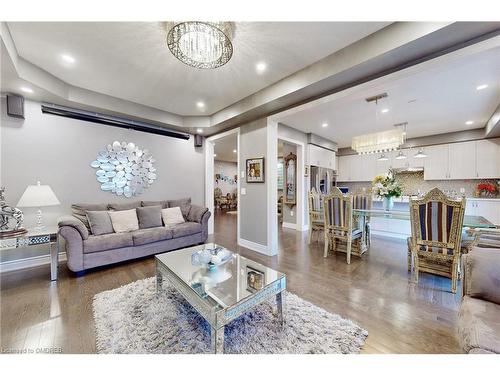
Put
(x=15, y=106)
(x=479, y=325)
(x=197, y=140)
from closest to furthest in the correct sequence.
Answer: (x=479, y=325) < (x=15, y=106) < (x=197, y=140)

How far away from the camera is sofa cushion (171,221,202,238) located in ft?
11.6

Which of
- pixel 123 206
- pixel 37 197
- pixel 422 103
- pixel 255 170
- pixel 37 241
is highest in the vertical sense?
pixel 422 103

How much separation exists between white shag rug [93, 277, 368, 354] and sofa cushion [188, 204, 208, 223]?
6.42ft

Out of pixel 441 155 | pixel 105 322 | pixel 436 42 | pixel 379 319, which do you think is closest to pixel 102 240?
pixel 105 322

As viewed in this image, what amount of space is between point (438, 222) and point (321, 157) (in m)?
4.07

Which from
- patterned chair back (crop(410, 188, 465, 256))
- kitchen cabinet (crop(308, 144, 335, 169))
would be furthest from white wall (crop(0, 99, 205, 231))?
patterned chair back (crop(410, 188, 465, 256))

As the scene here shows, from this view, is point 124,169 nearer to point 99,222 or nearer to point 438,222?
point 99,222

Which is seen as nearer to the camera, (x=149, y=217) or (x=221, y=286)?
(x=221, y=286)

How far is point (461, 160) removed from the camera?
5055 millimetres

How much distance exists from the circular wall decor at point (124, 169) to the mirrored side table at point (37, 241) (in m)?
1.29

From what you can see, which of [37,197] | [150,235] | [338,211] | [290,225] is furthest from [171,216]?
[290,225]

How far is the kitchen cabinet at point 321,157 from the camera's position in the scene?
5746 mm

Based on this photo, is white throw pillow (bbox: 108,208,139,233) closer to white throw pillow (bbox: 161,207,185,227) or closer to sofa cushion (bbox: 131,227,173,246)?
sofa cushion (bbox: 131,227,173,246)
